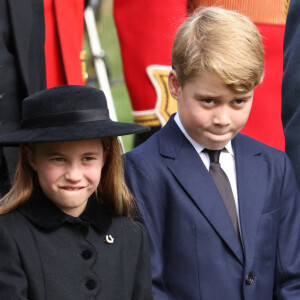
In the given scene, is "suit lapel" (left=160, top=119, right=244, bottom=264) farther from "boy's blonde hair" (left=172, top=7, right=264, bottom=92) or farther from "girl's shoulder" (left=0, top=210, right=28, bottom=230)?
"girl's shoulder" (left=0, top=210, right=28, bottom=230)

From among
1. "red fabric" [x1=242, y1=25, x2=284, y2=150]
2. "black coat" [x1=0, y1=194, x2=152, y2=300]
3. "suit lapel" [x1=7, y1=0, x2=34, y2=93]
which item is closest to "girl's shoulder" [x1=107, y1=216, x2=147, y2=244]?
"black coat" [x1=0, y1=194, x2=152, y2=300]

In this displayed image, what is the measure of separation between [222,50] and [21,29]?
0.84m

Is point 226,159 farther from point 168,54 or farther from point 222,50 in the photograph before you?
point 168,54

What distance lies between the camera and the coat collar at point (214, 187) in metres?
3.31

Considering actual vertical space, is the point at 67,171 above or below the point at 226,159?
above

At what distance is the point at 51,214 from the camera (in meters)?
3.11

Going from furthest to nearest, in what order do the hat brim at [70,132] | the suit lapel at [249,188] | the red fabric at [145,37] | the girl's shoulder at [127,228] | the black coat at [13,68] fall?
the red fabric at [145,37] < the black coat at [13,68] < the suit lapel at [249,188] < the girl's shoulder at [127,228] < the hat brim at [70,132]

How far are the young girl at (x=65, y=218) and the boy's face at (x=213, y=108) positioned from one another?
26cm

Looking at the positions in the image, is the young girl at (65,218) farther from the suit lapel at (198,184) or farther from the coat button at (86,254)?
the suit lapel at (198,184)

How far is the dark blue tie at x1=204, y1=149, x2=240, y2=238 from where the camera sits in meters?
3.37

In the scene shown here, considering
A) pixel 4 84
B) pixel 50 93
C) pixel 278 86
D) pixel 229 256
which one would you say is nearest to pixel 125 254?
pixel 229 256

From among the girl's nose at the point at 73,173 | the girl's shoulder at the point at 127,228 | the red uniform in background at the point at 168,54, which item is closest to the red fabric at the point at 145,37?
the red uniform in background at the point at 168,54

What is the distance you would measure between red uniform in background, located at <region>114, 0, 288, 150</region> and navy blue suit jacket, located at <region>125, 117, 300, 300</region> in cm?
50

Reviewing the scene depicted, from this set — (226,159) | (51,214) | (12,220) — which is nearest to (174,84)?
(226,159)
